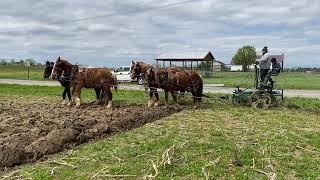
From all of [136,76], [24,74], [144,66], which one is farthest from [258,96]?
[24,74]

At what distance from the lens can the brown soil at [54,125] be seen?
415 inches

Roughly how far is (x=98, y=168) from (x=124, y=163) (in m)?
0.53

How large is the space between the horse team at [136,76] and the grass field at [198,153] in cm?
434

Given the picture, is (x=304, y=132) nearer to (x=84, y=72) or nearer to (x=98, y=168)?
(x=98, y=168)

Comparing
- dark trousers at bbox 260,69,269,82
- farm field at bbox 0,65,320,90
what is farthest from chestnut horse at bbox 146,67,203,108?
farm field at bbox 0,65,320,90

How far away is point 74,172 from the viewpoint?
8.93m

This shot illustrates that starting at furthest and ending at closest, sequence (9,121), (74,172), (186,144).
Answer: (9,121) < (186,144) < (74,172)

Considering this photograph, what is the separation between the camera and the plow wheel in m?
18.4

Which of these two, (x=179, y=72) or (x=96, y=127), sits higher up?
(x=179, y=72)

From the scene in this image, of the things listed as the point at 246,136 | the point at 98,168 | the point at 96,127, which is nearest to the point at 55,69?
the point at 96,127

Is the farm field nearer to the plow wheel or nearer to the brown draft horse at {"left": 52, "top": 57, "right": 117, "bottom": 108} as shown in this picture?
the plow wheel

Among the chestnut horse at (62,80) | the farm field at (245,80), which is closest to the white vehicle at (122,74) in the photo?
the farm field at (245,80)

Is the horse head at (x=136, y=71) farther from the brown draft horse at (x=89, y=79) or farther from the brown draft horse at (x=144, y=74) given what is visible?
the brown draft horse at (x=89, y=79)

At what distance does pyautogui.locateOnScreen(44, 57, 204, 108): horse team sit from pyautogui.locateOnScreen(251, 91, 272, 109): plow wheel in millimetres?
2108
